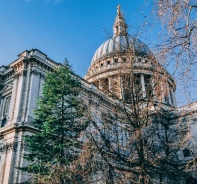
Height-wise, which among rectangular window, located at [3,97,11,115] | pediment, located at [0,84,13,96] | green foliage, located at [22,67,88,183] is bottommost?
green foliage, located at [22,67,88,183]

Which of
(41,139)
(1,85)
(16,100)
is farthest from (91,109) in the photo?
(1,85)

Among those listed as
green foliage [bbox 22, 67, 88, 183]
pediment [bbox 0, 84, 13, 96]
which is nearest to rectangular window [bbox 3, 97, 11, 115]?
pediment [bbox 0, 84, 13, 96]

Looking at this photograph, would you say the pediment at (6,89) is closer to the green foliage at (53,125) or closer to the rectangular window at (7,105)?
the rectangular window at (7,105)

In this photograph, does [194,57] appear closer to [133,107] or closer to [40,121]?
[133,107]

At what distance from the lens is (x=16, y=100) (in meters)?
23.4

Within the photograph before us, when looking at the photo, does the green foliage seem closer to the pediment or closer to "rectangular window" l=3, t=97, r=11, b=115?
"rectangular window" l=3, t=97, r=11, b=115

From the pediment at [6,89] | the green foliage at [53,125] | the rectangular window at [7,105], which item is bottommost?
the green foliage at [53,125]

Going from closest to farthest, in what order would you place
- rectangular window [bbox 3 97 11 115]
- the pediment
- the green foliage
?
1. the green foliage
2. rectangular window [bbox 3 97 11 115]
3. the pediment

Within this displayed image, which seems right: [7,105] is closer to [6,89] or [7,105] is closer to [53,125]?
[6,89]

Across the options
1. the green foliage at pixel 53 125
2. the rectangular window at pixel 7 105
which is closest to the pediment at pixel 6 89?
the rectangular window at pixel 7 105

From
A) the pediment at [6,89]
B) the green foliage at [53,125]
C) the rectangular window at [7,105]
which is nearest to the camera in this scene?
the green foliage at [53,125]

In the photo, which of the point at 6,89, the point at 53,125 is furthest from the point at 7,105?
the point at 53,125

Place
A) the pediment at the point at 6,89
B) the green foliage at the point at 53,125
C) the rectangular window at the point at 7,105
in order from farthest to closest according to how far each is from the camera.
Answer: the pediment at the point at 6,89 < the rectangular window at the point at 7,105 < the green foliage at the point at 53,125

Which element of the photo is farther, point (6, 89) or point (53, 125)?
point (6, 89)
